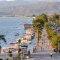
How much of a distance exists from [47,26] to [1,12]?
323 feet

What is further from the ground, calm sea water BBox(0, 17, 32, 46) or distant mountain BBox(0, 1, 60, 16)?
distant mountain BBox(0, 1, 60, 16)

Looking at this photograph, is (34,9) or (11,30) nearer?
(11,30)

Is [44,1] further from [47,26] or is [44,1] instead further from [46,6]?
[47,26]

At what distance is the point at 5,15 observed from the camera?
4764 inches

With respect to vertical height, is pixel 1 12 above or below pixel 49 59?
above

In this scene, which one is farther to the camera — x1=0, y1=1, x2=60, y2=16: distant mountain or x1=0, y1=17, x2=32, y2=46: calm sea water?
x1=0, y1=1, x2=60, y2=16: distant mountain

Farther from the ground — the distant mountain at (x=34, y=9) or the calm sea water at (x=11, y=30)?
the distant mountain at (x=34, y=9)

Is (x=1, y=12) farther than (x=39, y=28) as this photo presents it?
Yes

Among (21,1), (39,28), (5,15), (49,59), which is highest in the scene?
(21,1)

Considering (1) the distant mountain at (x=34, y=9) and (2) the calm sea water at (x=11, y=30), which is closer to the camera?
(2) the calm sea water at (x=11, y=30)

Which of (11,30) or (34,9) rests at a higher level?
(34,9)

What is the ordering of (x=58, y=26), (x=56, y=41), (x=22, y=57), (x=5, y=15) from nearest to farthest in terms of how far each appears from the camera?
(x=22, y=57) < (x=56, y=41) < (x=58, y=26) < (x=5, y=15)

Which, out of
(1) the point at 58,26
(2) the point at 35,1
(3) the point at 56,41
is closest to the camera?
(3) the point at 56,41

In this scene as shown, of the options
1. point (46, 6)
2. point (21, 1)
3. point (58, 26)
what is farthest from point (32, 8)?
point (58, 26)
